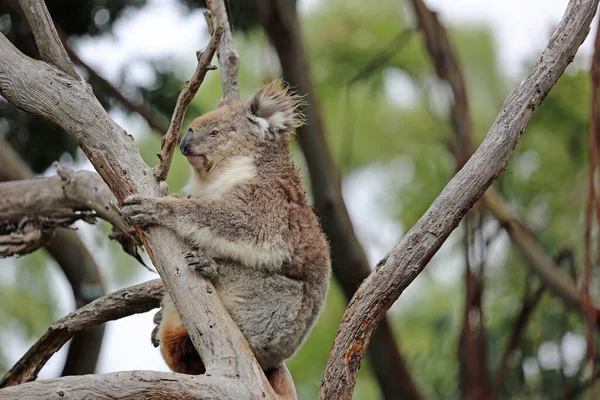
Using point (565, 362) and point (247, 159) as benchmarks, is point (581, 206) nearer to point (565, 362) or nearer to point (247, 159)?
point (565, 362)

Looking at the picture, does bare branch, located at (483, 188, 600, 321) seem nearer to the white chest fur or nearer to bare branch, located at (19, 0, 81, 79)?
the white chest fur

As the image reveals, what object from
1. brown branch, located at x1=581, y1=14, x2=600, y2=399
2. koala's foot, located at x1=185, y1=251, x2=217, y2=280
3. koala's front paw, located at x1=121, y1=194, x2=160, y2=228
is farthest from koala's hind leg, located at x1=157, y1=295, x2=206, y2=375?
brown branch, located at x1=581, y1=14, x2=600, y2=399

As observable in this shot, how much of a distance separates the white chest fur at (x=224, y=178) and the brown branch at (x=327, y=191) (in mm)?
1496

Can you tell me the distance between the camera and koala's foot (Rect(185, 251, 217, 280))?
2.68 meters

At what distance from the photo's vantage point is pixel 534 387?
20.9 ft

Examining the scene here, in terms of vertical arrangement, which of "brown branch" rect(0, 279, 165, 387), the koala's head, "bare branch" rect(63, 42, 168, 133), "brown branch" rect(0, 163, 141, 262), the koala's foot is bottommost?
the koala's foot

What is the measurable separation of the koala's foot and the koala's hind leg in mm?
303

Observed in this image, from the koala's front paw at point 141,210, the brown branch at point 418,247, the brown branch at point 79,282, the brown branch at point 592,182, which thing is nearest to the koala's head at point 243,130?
the koala's front paw at point 141,210

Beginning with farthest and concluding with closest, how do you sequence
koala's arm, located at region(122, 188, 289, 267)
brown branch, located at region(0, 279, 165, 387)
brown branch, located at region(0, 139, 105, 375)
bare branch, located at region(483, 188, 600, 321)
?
bare branch, located at region(483, 188, 600, 321)
brown branch, located at region(0, 139, 105, 375)
brown branch, located at region(0, 279, 165, 387)
koala's arm, located at region(122, 188, 289, 267)

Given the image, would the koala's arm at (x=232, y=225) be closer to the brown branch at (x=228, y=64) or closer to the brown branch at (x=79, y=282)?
the brown branch at (x=228, y=64)

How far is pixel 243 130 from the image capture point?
11.3ft

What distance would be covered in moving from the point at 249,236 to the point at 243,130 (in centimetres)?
61

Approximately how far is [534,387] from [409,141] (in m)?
2.57

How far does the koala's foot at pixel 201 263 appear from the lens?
2684 mm
